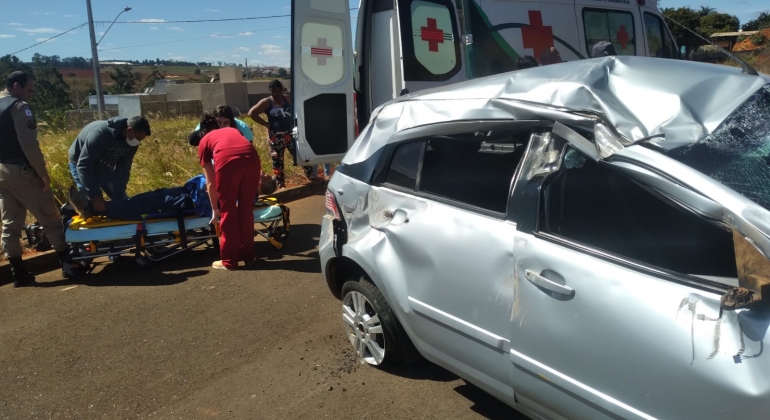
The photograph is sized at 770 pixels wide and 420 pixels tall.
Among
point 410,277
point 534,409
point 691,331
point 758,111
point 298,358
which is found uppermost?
point 758,111

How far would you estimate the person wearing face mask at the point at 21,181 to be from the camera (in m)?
5.76

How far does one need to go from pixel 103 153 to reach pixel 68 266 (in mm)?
1134

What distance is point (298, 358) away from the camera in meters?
4.43

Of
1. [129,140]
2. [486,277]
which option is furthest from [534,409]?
[129,140]

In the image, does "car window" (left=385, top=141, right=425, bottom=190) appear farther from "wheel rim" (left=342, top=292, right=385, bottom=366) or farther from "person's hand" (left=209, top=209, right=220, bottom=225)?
"person's hand" (left=209, top=209, right=220, bottom=225)

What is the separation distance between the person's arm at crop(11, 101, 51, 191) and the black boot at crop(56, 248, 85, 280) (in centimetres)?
82

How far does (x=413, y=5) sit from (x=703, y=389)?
5.79 meters

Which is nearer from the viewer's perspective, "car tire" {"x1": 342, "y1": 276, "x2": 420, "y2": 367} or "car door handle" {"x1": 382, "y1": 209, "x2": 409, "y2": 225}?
"car door handle" {"x1": 382, "y1": 209, "x2": 409, "y2": 225}

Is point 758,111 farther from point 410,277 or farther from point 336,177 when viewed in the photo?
point 336,177

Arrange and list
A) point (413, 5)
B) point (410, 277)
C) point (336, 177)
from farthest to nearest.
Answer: point (413, 5), point (336, 177), point (410, 277)

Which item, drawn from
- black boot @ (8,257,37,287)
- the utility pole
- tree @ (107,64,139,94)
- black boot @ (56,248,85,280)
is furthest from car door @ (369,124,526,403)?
tree @ (107,64,139,94)

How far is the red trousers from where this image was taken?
6016 millimetres

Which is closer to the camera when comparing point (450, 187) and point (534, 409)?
point (534, 409)

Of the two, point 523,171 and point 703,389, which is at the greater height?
point 523,171
